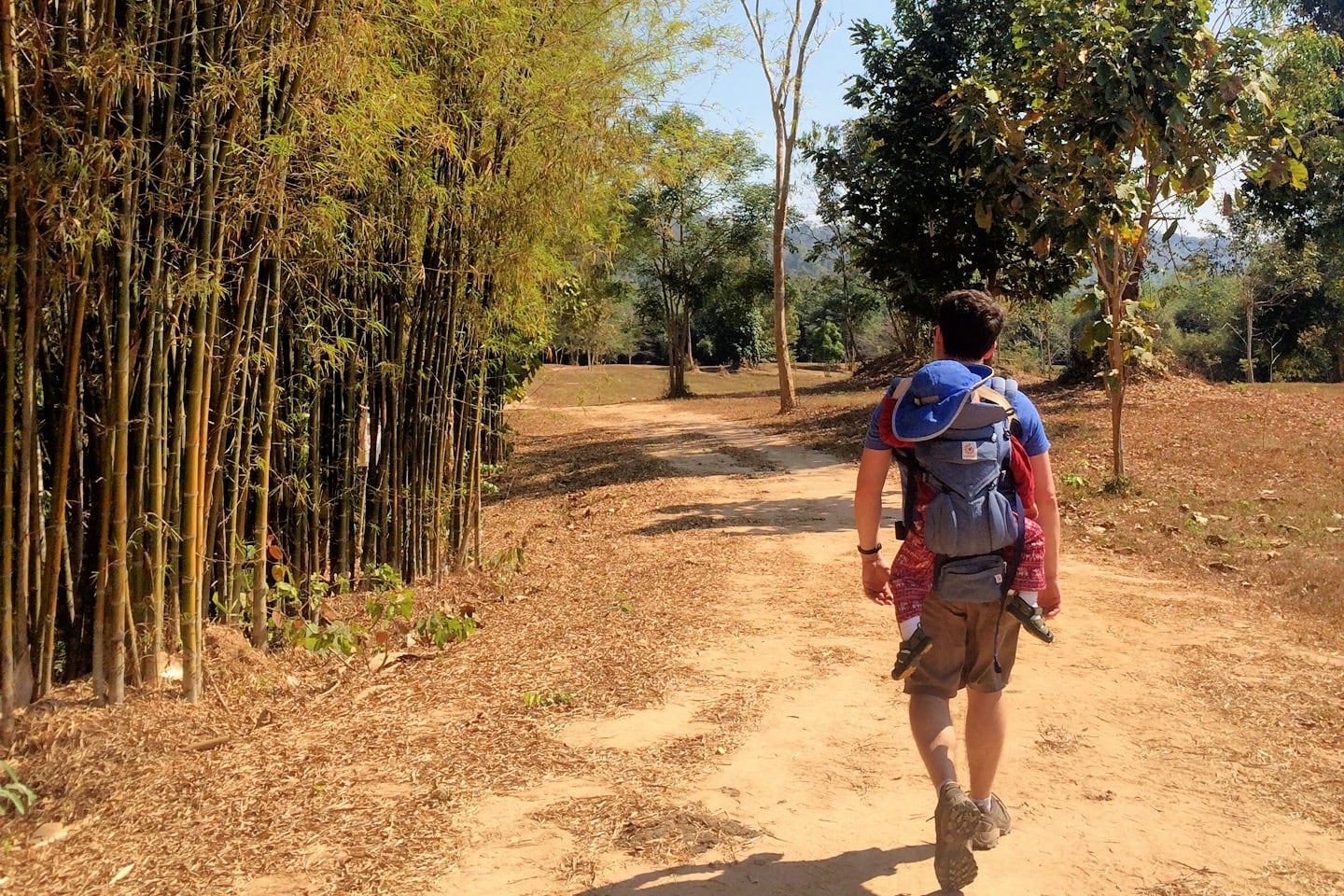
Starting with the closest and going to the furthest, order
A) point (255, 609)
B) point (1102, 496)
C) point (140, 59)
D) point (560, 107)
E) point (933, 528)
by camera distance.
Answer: point (933, 528), point (140, 59), point (255, 609), point (560, 107), point (1102, 496)

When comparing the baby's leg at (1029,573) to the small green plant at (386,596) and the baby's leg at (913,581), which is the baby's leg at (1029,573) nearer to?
the baby's leg at (913,581)

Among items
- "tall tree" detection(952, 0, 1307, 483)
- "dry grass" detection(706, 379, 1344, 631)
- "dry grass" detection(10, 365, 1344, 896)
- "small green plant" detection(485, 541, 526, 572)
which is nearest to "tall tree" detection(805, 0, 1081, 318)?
"dry grass" detection(706, 379, 1344, 631)

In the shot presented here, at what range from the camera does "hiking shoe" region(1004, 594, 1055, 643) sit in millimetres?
2502

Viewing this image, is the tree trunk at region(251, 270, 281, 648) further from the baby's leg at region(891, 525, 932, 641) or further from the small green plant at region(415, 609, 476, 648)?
the baby's leg at region(891, 525, 932, 641)

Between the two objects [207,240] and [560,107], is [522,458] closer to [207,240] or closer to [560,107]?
[560,107]

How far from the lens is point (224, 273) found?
3662 mm

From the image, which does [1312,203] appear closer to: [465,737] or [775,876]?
[465,737]

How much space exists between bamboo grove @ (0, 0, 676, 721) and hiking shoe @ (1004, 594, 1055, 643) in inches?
110

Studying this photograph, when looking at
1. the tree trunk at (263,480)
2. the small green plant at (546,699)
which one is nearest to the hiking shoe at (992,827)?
the small green plant at (546,699)

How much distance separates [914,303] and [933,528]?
42.2 feet

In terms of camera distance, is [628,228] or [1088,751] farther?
[628,228]

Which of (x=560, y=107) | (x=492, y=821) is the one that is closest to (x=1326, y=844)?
(x=492, y=821)

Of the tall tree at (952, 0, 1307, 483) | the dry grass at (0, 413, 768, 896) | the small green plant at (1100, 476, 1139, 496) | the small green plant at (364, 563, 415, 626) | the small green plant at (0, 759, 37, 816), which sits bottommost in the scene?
the dry grass at (0, 413, 768, 896)

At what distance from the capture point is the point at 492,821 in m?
2.90
